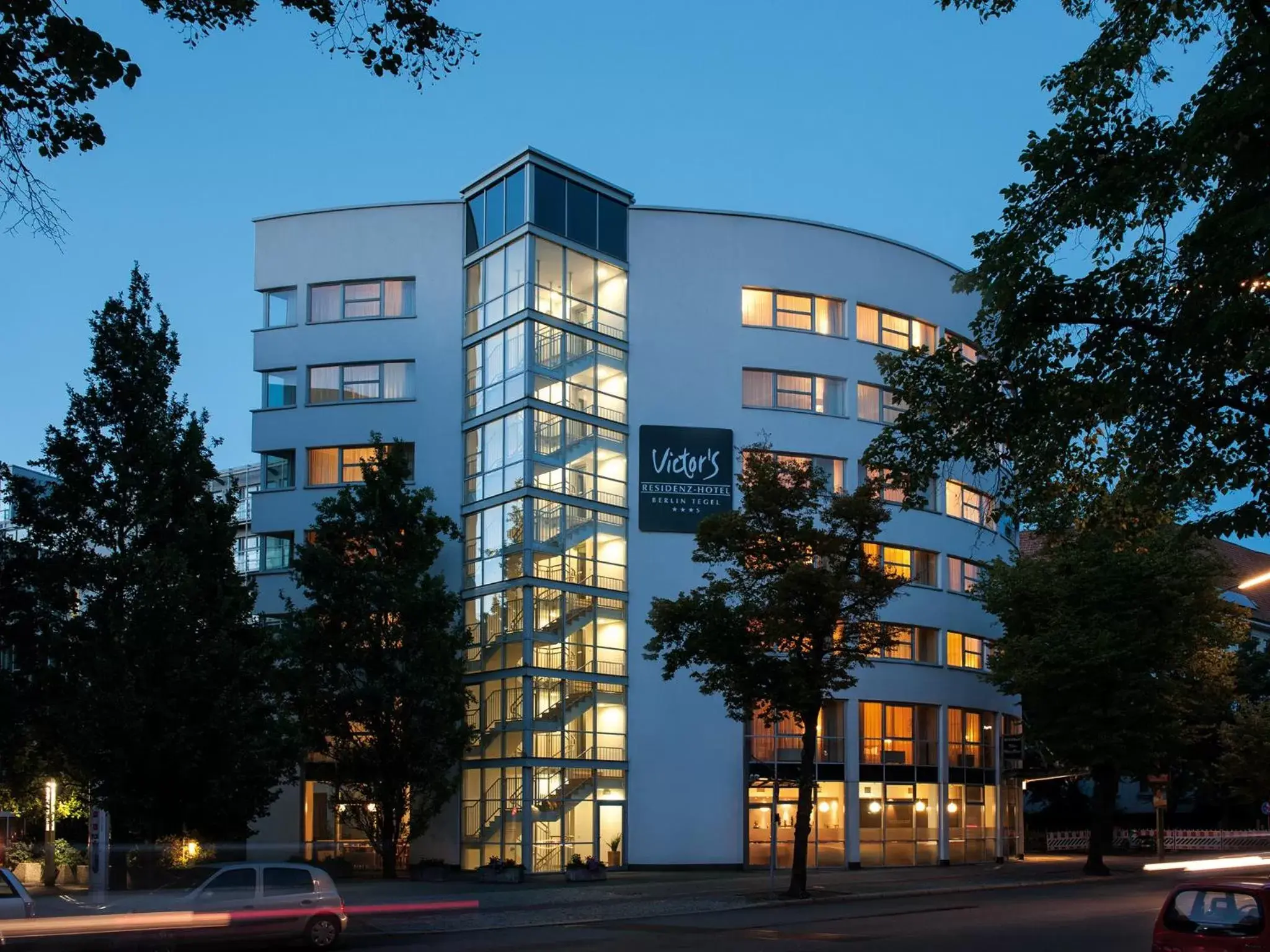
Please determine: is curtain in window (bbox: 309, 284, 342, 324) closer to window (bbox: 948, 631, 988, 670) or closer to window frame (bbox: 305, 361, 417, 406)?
window frame (bbox: 305, 361, 417, 406)

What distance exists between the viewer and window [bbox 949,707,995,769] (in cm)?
4662

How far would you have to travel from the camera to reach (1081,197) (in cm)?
1634

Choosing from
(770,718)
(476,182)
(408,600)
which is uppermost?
(476,182)

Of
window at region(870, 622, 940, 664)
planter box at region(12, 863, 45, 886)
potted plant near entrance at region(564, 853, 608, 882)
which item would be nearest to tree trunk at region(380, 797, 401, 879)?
potted plant near entrance at region(564, 853, 608, 882)

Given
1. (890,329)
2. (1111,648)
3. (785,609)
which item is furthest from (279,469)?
(1111,648)

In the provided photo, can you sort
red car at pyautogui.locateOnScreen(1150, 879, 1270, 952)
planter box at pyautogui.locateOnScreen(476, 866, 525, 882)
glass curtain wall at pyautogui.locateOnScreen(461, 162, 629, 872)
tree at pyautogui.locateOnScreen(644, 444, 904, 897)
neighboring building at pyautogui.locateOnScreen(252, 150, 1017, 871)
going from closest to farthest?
red car at pyautogui.locateOnScreen(1150, 879, 1270, 952), tree at pyautogui.locateOnScreen(644, 444, 904, 897), planter box at pyautogui.locateOnScreen(476, 866, 525, 882), glass curtain wall at pyautogui.locateOnScreen(461, 162, 629, 872), neighboring building at pyautogui.locateOnScreen(252, 150, 1017, 871)

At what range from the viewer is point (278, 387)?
4472cm

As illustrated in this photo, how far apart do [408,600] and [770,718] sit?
→ 33.5ft

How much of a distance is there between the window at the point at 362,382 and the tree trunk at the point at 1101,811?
81.3 ft

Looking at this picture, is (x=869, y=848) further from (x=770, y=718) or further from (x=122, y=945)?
(x=122, y=945)

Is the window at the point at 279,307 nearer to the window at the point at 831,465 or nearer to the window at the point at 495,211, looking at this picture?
the window at the point at 495,211

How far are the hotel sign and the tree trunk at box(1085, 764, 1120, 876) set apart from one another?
14232 mm

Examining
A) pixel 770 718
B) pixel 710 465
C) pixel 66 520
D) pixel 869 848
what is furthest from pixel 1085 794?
pixel 66 520

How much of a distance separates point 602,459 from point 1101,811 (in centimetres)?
1865
